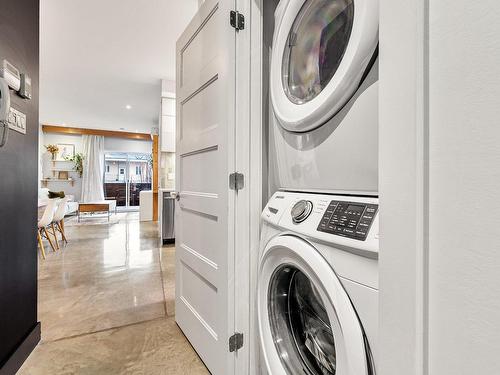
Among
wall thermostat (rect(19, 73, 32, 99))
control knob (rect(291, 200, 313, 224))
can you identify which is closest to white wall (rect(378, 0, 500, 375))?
control knob (rect(291, 200, 313, 224))

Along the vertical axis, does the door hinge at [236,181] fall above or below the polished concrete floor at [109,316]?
above

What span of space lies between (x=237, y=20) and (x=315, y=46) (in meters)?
0.49

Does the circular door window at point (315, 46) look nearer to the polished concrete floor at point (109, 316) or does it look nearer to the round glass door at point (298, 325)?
the round glass door at point (298, 325)

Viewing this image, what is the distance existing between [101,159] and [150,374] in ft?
27.9

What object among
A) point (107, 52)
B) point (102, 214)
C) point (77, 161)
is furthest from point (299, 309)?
point (77, 161)

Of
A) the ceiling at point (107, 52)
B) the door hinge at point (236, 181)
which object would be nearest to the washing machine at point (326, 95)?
the door hinge at point (236, 181)

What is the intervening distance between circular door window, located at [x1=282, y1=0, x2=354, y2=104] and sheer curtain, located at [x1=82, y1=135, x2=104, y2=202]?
28.8ft

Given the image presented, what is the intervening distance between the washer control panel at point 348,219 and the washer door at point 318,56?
29 cm

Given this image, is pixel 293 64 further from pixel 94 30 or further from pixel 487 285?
pixel 94 30

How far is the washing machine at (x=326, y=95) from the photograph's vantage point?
690 millimetres

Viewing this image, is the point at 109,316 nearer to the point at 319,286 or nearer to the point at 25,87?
the point at 25,87

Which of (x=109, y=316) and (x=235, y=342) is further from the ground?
(x=235, y=342)

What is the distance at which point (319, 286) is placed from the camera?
0.69 meters

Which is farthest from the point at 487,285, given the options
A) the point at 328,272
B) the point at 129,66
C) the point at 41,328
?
the point at 129,66
